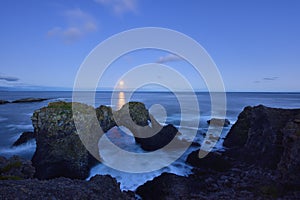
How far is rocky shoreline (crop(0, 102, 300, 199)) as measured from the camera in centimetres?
1388

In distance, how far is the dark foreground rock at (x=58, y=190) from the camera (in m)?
11.5

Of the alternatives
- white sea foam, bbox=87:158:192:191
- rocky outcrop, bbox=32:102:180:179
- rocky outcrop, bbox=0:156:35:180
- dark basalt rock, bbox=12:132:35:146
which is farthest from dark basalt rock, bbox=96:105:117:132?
dark basalt rock, bbox=12:132:35:146

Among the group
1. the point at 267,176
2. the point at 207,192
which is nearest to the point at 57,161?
the point at 207,192

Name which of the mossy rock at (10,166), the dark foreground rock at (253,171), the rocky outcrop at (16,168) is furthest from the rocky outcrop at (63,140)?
the dark foreground rock at (253,171)

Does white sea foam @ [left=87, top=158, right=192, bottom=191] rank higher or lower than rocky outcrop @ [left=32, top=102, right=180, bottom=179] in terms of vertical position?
lower

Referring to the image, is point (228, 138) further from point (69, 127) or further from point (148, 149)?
point (69, 127)

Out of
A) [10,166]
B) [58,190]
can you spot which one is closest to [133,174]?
[58,190]

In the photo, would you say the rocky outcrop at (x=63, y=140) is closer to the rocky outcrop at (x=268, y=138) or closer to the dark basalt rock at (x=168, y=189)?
the dark basalt rock at (x=168, y=189)

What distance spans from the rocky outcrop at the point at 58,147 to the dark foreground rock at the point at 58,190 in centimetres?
A: 624

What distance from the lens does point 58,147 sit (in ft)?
71.6

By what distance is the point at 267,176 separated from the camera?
19156mm

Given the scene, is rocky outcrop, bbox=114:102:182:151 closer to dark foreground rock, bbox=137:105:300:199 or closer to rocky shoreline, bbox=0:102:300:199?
rocky shoreline, bbox=0:102:300:199

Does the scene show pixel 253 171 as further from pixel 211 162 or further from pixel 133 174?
pixel 133 174

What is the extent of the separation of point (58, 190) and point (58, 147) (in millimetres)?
10152
